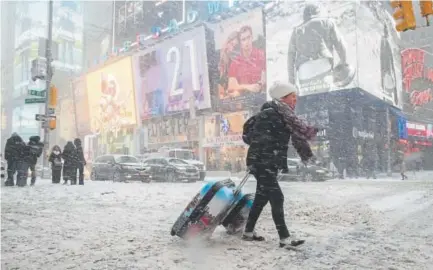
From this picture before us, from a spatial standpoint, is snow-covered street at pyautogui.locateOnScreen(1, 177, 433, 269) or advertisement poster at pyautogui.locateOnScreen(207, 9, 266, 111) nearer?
snow-covered street at pyautogui.locateOnScreen(1, 177, 433, 269)

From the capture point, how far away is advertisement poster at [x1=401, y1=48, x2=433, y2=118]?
1433 inches

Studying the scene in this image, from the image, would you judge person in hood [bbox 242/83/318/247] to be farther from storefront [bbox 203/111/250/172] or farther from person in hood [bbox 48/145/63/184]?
storefront [bbox 203/111/250/172]

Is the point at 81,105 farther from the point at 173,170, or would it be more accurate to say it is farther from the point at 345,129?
the point at 173,170

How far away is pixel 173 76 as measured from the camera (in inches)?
1543

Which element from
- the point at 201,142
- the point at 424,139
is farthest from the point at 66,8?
the point at 424,139

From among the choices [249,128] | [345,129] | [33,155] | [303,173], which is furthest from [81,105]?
[249,128]

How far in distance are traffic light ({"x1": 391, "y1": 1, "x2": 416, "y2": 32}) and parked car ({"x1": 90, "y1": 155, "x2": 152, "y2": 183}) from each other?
12.7 m

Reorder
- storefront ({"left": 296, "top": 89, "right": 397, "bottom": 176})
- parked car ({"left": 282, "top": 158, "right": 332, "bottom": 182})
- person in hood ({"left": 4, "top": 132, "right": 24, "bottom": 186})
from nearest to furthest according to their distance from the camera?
person in hood ({"left": 4, "top": 132, "right": 24, "bottom": 186}) < parked car ({"left": 282, "top": 158, "right": 332, "bottom": 182}) < storefront ({"left": 296, "top": 89, "right": 397, "bottom": 176})

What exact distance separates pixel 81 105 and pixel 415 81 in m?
45.6

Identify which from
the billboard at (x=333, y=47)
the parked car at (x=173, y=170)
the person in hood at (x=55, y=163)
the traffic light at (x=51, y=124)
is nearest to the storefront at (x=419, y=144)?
the billboard at (x=333, y=47)

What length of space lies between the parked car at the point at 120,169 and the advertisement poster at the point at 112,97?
2551 cm

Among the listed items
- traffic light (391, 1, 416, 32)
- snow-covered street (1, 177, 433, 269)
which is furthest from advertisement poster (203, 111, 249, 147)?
snow-covered street (1, 177, 433, 269)

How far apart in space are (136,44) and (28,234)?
1681 inches

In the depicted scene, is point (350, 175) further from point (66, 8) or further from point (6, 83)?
point (6, 83)
